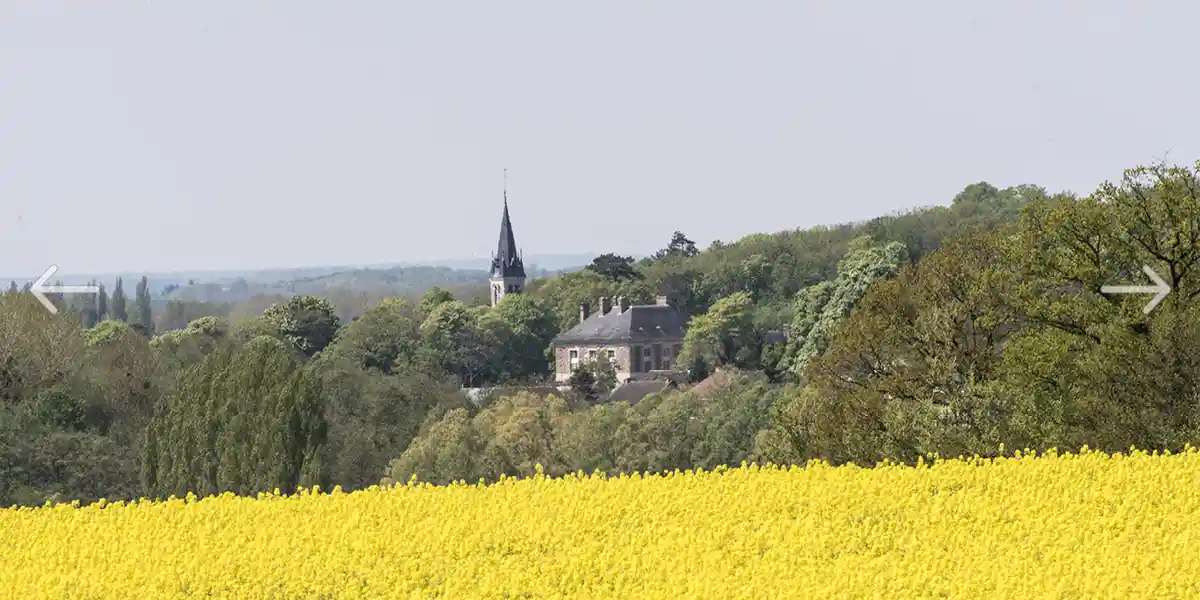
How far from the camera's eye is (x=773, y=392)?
95625 mm

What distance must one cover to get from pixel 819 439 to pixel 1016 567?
108ft

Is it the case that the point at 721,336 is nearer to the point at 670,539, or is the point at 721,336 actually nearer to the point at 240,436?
the point at 240,436

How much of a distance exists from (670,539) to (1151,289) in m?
26.7

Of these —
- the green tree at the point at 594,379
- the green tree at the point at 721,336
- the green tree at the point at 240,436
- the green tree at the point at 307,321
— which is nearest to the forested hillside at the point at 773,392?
the green tree at the point at 240,436

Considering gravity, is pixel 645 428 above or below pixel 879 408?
below

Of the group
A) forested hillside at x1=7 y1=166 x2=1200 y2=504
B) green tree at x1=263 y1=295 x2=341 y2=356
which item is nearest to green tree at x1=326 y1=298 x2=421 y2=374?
forested hillside at x1=7 y1=166 x2=1200 y2=504

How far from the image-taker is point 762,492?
18625 mm

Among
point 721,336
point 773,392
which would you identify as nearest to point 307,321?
point 721,336

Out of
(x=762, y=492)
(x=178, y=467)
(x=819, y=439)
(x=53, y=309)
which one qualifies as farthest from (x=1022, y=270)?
(x=53, y=309)

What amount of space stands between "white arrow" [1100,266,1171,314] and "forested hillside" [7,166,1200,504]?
0.82ft

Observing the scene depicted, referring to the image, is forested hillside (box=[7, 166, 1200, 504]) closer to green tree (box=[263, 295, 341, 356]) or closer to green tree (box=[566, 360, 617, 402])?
green tree (box=[566, 360, 617, 402])

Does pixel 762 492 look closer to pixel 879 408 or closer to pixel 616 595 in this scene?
pixel 616 595

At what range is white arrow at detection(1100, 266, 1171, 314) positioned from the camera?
39.3 metres

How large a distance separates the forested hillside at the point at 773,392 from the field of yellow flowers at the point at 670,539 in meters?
14.8
